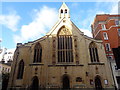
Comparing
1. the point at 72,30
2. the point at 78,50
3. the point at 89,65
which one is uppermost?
the point at 72,30

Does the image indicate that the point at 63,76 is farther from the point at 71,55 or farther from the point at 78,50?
the point at 78,50

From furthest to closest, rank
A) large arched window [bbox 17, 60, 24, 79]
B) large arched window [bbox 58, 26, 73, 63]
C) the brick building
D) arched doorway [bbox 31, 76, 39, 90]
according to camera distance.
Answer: the brick building → large arched window [bbox 58, 26, 73, 63] → large arched window [bbox 17, 60, 24, 79] → arched doorway [bbox 31, 76, 39, 90]

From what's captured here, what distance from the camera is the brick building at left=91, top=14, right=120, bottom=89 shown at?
2527 cm

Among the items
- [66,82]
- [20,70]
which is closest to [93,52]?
[66,82]

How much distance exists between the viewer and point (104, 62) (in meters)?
23.0

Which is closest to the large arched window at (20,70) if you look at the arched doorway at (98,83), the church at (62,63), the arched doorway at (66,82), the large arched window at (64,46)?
the church at (62,63)

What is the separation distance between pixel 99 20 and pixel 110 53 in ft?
34.7

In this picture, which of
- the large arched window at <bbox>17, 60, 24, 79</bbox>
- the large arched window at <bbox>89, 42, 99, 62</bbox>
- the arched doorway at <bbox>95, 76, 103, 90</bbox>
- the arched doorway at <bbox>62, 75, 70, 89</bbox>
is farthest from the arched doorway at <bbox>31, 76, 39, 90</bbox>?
the large arched window at <bbox>89, 42, 99, 62</bbox>

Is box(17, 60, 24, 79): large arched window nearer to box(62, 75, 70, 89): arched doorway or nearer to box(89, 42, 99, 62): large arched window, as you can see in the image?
box(62, 75, 70, 89): arched doorway

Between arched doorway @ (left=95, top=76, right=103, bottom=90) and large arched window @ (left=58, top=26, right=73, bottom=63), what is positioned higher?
large arched window @ (left=58, top=26, right=73, bottom=63)

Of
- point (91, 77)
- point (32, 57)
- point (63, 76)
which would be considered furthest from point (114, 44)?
point (32, 57)

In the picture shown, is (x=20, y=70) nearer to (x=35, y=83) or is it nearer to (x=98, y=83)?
(x=35, y=83)

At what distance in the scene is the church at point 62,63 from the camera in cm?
2130

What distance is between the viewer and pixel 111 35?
2788 cm
